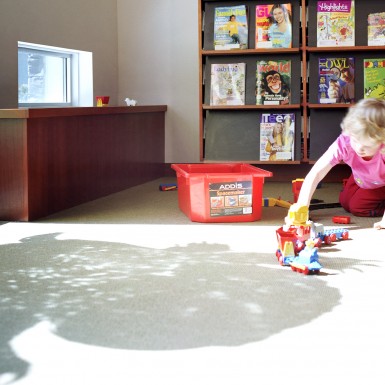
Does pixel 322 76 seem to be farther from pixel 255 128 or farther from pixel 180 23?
pixel 180 23

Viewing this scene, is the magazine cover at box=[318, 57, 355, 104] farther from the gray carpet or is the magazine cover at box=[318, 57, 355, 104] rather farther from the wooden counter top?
the gray carpet

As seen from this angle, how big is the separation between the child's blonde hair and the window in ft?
6.43

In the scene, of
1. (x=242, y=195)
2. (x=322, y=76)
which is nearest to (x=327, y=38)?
(x=322, y=76)

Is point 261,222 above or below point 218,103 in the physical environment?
below

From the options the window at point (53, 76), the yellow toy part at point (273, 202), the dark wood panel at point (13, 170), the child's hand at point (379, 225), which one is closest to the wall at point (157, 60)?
the window at point (53, 76)

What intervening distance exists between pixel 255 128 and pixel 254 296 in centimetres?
264

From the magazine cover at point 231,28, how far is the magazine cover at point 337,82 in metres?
0.54

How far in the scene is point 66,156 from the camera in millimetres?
3191

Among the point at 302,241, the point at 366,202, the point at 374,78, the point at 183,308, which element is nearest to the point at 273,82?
the point at 374,78

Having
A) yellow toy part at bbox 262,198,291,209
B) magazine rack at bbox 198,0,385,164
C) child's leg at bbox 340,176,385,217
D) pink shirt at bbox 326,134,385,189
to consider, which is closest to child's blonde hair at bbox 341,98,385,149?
pink shirt at bbox 326,134,385,189

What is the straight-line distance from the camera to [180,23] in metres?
4.62

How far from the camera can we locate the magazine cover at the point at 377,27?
405 cm

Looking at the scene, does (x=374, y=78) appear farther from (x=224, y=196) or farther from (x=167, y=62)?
(x=224, y=196)

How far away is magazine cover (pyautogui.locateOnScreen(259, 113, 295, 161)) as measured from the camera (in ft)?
13.8
